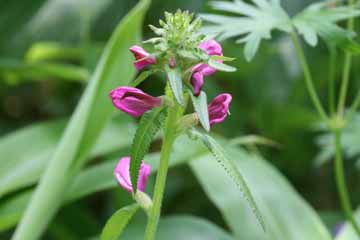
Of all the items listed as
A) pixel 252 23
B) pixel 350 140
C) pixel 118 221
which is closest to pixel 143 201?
pixel 118 221

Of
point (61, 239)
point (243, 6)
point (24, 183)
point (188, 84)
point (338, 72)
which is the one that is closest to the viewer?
point (188, 84)

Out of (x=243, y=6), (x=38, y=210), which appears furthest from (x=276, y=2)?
(x=38, y=210)

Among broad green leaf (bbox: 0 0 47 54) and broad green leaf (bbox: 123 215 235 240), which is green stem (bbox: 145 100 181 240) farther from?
broad green leaf (bbox: 0 0 47 54)

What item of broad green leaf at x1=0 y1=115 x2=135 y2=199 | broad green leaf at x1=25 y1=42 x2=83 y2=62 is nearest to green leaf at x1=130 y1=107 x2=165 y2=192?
broad green leaf at x1=0 y1=115 x2=135 y2=199

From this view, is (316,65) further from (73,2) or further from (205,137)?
(205,137)

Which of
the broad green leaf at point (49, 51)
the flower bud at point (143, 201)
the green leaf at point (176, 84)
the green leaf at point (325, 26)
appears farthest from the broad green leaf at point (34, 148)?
the green leaf at point (176, 84)

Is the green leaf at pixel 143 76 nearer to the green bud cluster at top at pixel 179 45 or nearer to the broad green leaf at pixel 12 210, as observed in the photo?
the green bud cluster at top at pixel 179 45

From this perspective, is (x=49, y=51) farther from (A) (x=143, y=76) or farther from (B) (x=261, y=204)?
(A) (x=143, y=76)
